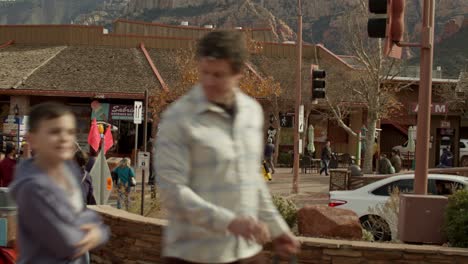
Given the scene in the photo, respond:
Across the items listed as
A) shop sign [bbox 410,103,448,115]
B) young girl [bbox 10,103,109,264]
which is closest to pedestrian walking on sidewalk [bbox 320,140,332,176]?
shop sign [bbox 410,103,448,115]

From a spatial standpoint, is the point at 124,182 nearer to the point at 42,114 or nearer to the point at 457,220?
the point at 457,220

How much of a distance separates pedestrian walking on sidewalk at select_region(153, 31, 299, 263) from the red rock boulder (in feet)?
17.2

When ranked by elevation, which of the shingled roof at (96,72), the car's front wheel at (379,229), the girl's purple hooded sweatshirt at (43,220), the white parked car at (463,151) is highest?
the shingled roof at (96,72)

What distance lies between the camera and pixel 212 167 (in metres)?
3.35

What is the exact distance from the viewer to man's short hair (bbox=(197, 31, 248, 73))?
341 cm

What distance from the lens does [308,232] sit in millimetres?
8930

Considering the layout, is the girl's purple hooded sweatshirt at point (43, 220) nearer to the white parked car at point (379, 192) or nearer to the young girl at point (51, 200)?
the young girl at point (51, 200)

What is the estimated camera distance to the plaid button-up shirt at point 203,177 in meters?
3.27

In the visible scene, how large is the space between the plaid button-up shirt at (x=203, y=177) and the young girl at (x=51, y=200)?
0.48m

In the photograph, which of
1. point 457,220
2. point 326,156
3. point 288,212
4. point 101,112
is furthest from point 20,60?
point 457,220

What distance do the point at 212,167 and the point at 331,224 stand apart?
18.1 ft

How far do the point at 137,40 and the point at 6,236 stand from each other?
118ft

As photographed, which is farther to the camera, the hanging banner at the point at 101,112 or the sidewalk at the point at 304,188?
the hanging banner at the point at 101,112

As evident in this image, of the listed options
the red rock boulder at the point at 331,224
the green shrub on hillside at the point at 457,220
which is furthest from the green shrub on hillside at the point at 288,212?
the green shrub on hillside at the point at 457,220
